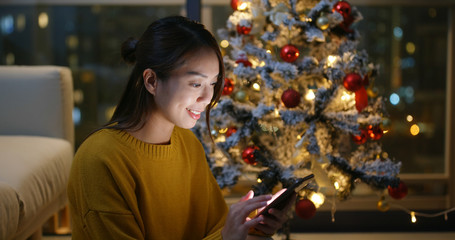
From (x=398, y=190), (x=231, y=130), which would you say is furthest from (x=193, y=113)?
(x=398, y=190)

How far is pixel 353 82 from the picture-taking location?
69.0 inches

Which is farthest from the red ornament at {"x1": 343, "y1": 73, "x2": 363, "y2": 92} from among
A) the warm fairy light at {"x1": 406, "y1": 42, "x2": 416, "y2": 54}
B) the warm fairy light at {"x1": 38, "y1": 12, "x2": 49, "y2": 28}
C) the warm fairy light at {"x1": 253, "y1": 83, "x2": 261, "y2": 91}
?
the warm fairy light at {"x1": 38, "y1": 12, "x2": 49, "y2": 28}

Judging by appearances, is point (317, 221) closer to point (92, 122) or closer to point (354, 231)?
point (354, 231)

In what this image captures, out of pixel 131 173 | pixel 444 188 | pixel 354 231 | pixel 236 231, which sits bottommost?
pixel 354 231

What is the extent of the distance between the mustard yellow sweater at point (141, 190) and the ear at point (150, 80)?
0.13 meters

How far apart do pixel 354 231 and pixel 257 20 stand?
1.28 m

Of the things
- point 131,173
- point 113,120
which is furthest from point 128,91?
point 131,173

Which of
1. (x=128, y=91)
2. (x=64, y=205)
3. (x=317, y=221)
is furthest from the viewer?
(x=317, y=221)

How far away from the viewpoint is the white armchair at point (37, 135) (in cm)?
170

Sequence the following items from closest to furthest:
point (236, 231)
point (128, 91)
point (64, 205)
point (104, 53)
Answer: point (236, 231) < point (128, 91) < point (64, 205) < point (104, 53)

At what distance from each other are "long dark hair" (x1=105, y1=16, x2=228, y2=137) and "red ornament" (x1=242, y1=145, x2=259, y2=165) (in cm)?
68

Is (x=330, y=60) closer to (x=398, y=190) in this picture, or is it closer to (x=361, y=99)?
(x=361, y=99)

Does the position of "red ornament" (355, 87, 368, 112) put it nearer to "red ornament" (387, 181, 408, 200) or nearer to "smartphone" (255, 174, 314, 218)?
"red ornament" (387, 181, 408, 200)

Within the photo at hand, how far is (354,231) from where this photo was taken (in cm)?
252
